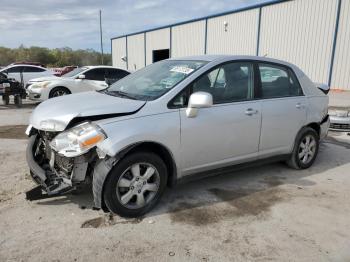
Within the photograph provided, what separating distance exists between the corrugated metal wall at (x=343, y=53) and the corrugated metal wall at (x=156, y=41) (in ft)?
55.7

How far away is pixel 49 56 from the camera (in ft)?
252

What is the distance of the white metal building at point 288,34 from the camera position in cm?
1707

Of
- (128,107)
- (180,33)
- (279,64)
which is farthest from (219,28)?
(128,107)

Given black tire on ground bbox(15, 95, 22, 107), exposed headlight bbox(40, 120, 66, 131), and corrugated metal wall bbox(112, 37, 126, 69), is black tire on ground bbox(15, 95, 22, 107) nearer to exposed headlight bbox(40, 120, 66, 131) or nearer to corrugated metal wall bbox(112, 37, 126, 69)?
exposed headlight bbox(40, 120, 66, 131)

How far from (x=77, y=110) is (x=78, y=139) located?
0.36 m

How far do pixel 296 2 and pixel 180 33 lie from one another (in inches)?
483

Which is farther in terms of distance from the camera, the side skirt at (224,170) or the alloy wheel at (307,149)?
the alloy wheel at (307,149)

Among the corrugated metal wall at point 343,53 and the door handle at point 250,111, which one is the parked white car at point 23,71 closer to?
the corrugated metal wall at point 343,53

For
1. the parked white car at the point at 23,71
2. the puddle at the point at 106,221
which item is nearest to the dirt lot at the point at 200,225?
the puddle at the point at 106,221

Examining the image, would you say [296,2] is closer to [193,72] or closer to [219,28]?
[219,28]

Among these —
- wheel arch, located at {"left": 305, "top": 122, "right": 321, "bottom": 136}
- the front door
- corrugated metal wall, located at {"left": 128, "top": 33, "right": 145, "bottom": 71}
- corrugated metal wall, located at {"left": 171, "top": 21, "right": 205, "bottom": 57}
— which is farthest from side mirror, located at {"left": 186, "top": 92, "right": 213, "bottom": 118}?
corrugated metal wall, located at {"left": 128, "top": 33, "right": 145, "bottom": 71}

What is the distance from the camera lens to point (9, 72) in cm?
1712

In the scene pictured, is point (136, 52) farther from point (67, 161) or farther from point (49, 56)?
point (49, 56)

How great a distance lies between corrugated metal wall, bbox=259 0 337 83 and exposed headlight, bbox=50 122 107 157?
17103mm
